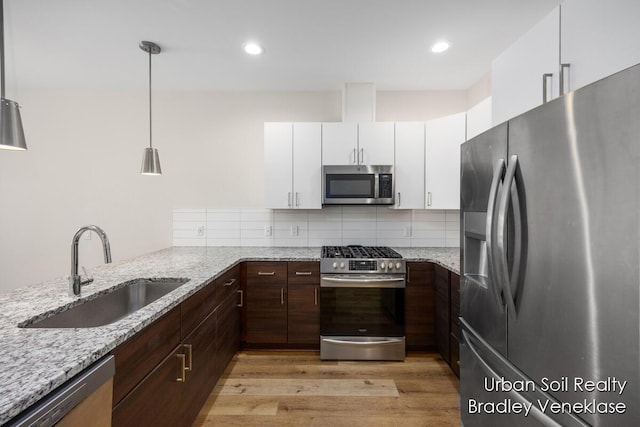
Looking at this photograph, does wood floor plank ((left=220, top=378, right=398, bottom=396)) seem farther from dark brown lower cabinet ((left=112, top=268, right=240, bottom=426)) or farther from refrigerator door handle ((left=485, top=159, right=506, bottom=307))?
refrigerator door handle ((left=485, top=159, right=506, bottom=307))

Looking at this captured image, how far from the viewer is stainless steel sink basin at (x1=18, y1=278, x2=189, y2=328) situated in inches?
52.8

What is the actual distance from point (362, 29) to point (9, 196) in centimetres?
397

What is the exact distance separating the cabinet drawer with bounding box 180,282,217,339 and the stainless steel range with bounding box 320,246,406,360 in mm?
998

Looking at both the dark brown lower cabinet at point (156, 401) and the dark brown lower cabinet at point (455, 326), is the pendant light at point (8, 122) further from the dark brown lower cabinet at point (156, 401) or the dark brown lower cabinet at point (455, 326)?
the dark brown lower cabinet at point (455, 326)

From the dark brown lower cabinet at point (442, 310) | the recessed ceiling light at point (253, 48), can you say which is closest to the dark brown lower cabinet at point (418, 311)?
the dark brown lower cabinet at point (442, 310)

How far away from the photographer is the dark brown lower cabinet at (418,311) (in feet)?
8.80

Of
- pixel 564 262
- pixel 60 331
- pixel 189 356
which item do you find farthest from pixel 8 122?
pixel 564 262

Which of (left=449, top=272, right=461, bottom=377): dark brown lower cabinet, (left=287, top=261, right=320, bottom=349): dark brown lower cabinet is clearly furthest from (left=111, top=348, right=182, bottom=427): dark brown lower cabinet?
(left=449, top=272, right=461, bottom=377): dark brown lower cabinet

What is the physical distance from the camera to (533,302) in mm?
1005

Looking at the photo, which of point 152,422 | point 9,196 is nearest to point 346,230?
point 152,422

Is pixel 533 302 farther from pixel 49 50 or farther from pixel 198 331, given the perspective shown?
pixel 49 50

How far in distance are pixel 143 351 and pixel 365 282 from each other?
1.76 meters

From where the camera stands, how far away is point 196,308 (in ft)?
5.73

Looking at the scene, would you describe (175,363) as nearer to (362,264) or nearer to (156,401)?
(156,401)
